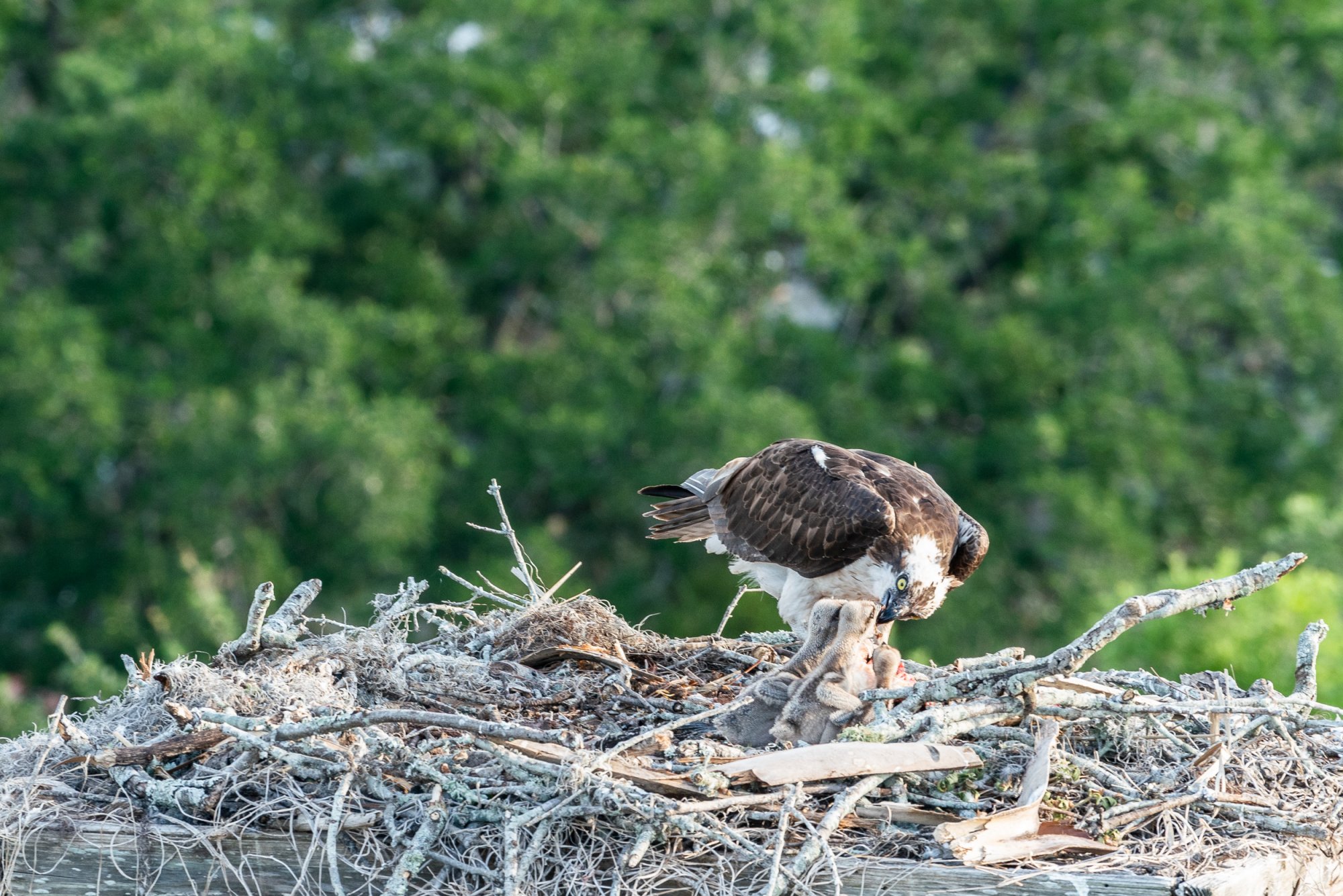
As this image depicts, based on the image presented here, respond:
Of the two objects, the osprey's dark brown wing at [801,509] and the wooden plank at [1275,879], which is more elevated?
the osprey's dark brown wing at [801,509]

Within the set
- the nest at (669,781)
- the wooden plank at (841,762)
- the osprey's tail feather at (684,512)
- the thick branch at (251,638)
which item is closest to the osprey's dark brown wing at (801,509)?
the osprey's tail feather at (684,512)

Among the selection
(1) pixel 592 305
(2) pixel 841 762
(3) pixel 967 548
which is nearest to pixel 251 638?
(2) pixel 841 762

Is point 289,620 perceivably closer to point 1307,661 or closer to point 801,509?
point 801,509

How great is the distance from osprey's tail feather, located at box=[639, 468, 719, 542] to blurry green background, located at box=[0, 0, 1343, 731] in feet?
21.7

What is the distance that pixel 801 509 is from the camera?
18.4ft

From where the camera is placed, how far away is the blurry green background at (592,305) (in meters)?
14.4

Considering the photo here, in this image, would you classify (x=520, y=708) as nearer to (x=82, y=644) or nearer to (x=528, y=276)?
(x=82, y=644)

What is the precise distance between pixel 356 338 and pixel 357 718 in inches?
479

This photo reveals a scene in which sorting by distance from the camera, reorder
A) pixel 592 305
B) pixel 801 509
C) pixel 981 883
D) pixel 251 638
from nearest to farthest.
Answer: pixel 981 883 → pixel 251 638 → pixel 801 509 → pixel 592 305

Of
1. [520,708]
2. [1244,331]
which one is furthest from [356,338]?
[520,708]

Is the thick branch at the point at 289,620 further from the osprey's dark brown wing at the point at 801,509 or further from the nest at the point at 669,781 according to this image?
the osprey's dark brown wing at the point at 801,509

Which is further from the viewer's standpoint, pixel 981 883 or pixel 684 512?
pixel 684 512

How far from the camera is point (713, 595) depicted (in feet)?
48.6

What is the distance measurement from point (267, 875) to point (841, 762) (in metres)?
1.26
